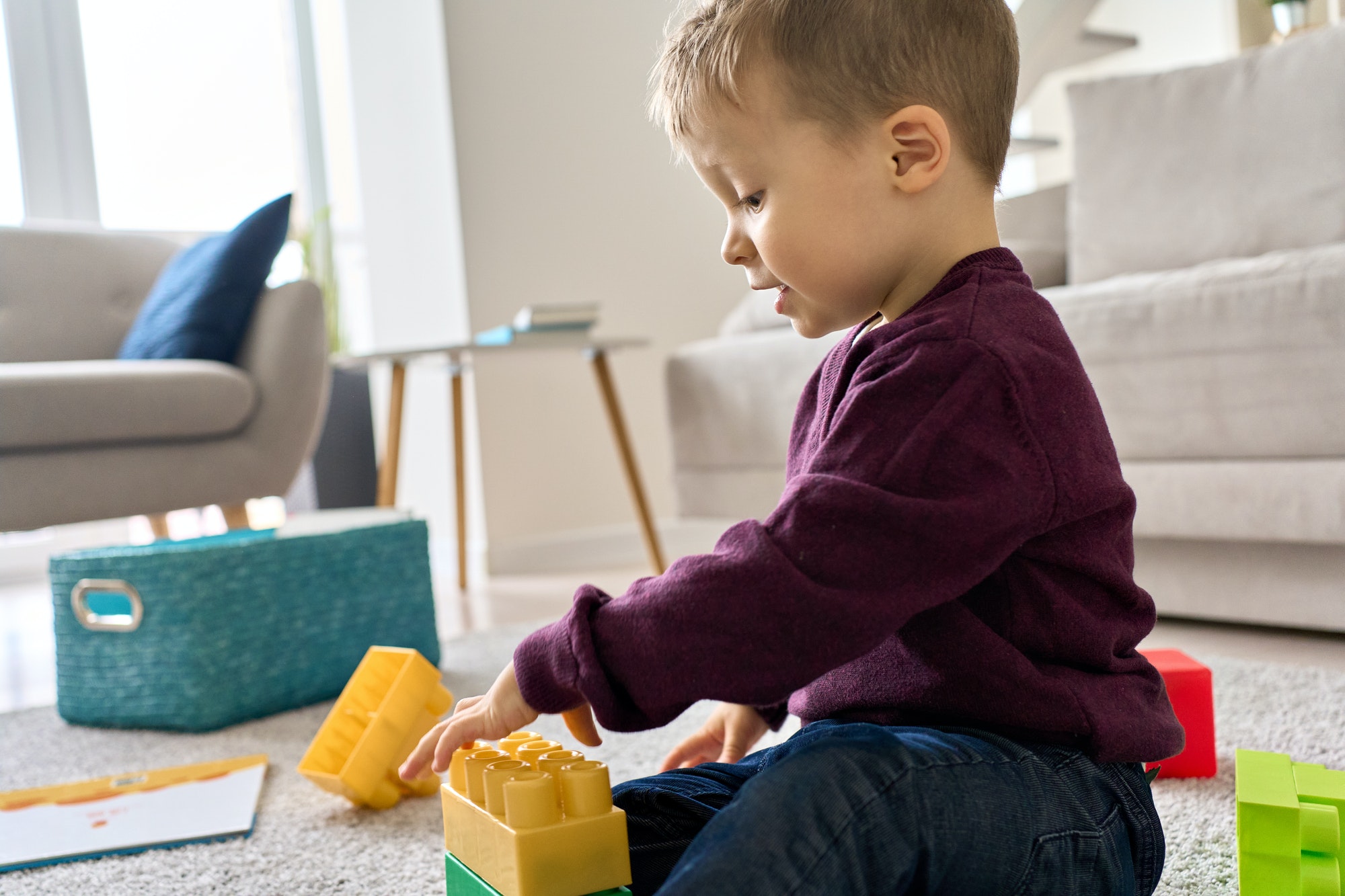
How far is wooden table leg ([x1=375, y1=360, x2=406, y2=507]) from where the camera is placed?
2.04 meters

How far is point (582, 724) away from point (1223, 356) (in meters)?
1.11

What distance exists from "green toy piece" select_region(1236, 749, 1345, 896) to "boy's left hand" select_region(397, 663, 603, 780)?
0.36m

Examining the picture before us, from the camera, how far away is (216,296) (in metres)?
2.03

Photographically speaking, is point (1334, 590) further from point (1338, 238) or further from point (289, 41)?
point (289, 41)

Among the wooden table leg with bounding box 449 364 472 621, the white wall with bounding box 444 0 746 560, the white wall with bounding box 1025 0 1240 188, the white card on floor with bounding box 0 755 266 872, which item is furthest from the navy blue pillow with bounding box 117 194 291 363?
the white wall with bounding box 1025 0 1240 188

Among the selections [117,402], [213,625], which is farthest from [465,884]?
[117,402]

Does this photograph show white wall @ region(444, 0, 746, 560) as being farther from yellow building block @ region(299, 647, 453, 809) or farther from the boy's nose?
the boy's nose

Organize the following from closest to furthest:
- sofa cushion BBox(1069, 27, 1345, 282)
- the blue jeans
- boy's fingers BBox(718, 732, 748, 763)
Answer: the blue jeans < boy's fingers BBox(718, 732, 748, 763) < sofa cushion BBox(1069, 27, 1345, 282)

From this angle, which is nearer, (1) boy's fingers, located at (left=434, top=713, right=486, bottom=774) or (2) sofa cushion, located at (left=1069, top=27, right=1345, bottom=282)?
(1) boy's fingers, located at (left=434, top=713, right=486, bottom=774)

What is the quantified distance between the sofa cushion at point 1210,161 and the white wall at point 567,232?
1121 mm

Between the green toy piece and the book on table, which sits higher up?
the book on table

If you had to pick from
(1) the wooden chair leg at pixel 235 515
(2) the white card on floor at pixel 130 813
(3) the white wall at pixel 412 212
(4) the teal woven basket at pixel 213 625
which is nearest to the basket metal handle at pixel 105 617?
(4) the teal woven basket at pixel 213 625

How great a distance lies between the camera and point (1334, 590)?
134 cm

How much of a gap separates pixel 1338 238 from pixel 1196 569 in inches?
21.5
